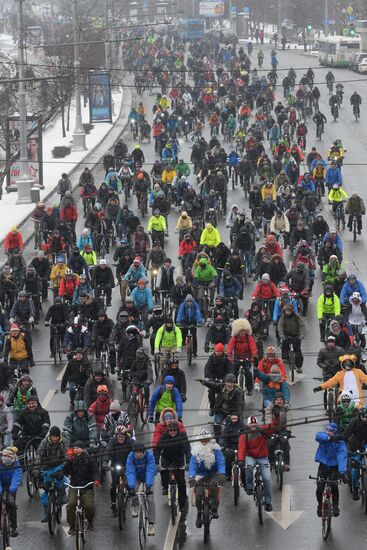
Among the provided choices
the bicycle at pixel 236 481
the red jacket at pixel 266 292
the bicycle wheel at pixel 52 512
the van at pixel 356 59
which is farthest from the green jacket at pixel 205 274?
the van at pixel 356 59

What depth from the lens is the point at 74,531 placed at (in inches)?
719

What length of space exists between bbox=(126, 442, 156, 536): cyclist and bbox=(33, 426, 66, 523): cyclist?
80 cm

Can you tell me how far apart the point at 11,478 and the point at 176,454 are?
6.42 feet

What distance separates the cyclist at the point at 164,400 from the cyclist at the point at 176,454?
7.04ft

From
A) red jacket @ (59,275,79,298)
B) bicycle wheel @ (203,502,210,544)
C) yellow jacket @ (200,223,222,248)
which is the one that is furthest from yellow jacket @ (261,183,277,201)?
bicycle wheel @ (203,502,210,544)

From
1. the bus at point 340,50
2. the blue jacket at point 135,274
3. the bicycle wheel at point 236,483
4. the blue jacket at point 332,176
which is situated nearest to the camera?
the bicycle wheel at point 236,483

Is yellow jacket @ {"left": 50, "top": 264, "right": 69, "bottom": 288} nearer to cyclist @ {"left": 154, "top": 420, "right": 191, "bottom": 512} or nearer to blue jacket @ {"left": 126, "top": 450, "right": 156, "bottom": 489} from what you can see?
cyclist @ {"left": 154, "top": 420, "right": 191, "bottom": 512}

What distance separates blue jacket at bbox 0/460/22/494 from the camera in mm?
18259

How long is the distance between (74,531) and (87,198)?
26.6m

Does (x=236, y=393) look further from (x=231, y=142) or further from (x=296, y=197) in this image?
(x=231, y=142)

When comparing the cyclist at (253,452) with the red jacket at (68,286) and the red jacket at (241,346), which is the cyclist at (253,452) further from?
the red jacket at (68,286)

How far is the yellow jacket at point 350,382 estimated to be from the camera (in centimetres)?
2202

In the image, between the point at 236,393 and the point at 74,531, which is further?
the point at 236,393

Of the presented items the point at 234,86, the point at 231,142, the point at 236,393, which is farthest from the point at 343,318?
→ the point at 234,86
